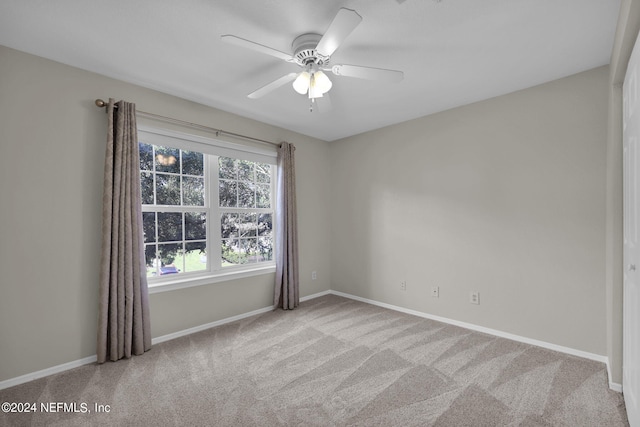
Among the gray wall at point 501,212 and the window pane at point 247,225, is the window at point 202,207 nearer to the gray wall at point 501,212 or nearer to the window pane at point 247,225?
the window pane at point 247,225

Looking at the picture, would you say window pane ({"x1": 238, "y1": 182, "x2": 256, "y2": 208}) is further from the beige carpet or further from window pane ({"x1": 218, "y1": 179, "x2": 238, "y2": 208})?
the beige carpet

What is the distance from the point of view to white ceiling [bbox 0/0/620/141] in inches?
66.4

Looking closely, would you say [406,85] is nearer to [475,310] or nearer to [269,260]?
[475,310]

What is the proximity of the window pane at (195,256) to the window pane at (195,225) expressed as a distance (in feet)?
0.25

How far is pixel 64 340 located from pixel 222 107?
2.53 m

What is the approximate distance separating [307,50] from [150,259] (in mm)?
2382

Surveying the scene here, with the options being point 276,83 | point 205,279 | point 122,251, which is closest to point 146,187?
point 122,251

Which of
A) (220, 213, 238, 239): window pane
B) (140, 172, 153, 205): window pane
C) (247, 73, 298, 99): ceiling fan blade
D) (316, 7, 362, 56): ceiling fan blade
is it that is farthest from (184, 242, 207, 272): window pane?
(316, 7, 362, 56): ceiling fan blade

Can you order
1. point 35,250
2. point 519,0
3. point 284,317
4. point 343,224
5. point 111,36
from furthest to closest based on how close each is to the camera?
1. point 343,224
2. point 284,317
3. point 35,250
4. point 111,36
5. point 519,0

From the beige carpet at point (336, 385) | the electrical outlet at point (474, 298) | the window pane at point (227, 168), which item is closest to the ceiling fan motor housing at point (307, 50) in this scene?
the window pane at point (227, 168)

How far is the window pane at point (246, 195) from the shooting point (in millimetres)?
3541

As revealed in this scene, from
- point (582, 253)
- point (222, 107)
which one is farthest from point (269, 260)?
point (582, 253)

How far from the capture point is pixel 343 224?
433cm

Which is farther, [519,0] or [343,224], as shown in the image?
[343,224]
